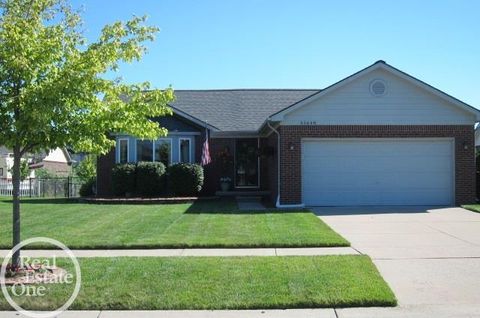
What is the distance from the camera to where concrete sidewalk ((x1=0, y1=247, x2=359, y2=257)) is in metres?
9.52

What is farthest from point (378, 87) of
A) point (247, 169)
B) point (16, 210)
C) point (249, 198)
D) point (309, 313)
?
point (16, 210)

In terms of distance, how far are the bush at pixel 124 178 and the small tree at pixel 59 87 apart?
12.9m

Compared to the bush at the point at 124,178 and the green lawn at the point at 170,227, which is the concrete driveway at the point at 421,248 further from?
the bush at the point at 124,178

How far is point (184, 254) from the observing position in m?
9.52

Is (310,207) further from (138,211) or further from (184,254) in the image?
(184,254)

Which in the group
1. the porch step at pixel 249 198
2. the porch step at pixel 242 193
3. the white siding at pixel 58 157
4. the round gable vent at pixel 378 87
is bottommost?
the porch step at pixel 249 198

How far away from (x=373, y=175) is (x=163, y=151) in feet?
29.6

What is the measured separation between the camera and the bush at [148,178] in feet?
70.2

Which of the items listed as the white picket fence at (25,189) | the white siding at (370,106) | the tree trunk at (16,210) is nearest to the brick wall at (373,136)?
the white siding at (370,106)

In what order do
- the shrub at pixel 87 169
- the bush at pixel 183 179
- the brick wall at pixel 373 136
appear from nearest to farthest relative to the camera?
the brick wall at pixel 373 136 < the bush at pixel 183 179 < the shrub at pixel 87 169

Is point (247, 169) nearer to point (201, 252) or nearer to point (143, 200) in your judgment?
point (143, 200)

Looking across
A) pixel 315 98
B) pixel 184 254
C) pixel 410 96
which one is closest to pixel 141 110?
pixel 184 254

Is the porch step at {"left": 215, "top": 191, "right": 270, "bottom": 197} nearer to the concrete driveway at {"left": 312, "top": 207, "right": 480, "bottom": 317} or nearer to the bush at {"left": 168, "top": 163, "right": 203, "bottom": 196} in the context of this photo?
the bush at {"left": 168, "top": 163, "right": 203, "bottom": 196}

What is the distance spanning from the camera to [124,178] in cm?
2148
